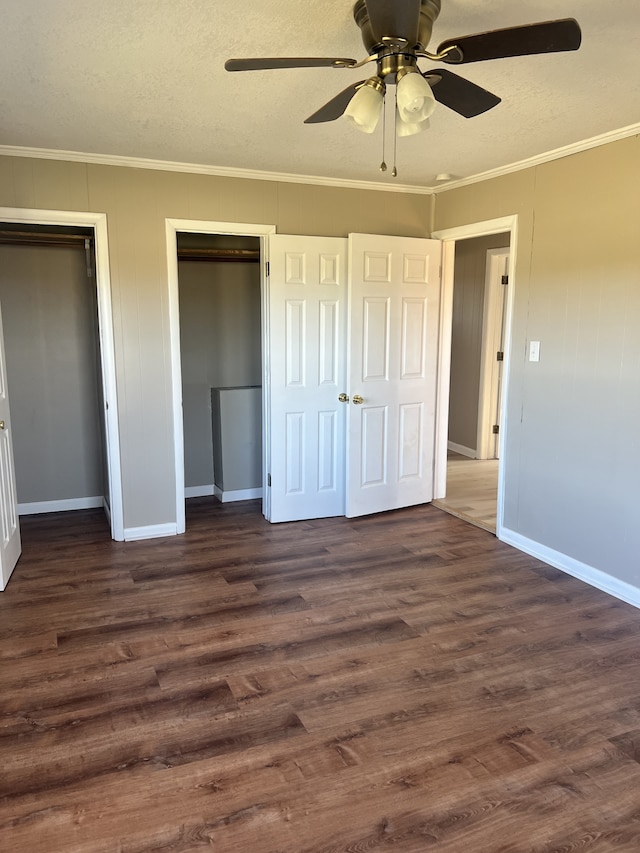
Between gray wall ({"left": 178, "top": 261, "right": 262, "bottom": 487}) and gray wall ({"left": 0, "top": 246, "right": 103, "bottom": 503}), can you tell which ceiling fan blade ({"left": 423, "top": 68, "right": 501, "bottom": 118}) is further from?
gray wall ({"left": 0, "top": 246, "right": 103, "bottom": 503})

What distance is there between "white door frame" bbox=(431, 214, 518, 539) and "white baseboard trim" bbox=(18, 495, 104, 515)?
112 inches

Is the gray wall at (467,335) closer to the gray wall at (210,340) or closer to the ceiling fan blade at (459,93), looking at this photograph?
the gray wall at (210,340)

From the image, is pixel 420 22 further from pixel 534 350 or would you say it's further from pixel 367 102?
pixel 534 350

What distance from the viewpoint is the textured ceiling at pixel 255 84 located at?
78.2 inches

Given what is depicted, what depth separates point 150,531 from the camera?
4.20m

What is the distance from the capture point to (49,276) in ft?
14.8

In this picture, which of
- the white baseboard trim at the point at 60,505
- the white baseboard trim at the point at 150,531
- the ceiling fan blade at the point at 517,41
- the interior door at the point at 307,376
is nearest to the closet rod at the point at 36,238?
the interior door at the point at 307,376

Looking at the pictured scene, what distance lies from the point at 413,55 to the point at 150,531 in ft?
11.1

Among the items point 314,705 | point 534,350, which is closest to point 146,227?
point 534,350

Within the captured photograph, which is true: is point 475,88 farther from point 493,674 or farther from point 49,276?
point 49,276

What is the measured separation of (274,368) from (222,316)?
3.45 feet

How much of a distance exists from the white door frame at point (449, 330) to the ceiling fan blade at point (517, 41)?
7.53 ft

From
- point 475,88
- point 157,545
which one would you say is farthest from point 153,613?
point 475,88

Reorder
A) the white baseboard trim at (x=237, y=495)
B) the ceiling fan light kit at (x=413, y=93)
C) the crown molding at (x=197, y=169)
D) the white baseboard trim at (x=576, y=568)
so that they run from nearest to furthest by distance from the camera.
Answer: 1. the ceiling fan light kit at (x=413, y=93)
2. the white baseboard trim at (x=576, y=568)
3. the crown molding at (x=197, y=169)
4. the white baseboard trim at (x=237, y=495)
